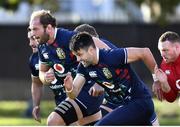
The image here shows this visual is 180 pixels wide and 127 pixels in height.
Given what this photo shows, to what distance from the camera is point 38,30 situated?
40.2 ft

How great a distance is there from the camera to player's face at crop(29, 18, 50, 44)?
1223 cm

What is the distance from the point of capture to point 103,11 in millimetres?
56469

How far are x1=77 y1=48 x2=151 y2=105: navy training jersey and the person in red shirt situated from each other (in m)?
0.32

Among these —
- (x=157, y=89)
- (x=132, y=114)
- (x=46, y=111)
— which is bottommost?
(x=46, y=111)

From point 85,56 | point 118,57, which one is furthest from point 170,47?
point 85,56

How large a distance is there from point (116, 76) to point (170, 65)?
3.04 ft

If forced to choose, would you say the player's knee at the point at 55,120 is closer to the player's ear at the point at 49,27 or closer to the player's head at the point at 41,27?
the player's head at the point at 41,27

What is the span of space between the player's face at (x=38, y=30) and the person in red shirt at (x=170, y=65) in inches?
69.0

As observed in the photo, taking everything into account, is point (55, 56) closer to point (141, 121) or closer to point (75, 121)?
point (75, 121)

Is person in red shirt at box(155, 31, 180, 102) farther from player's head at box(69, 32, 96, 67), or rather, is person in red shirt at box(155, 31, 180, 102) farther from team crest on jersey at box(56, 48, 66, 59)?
team crest on jersey at box(56, 48, 66, 59)

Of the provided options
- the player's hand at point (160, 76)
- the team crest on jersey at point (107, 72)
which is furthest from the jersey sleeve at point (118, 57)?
the player's hand at point (160, 76)

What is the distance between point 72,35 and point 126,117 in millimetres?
1791

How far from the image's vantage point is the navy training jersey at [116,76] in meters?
11.1

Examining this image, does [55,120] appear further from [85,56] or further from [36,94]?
[85,56]
